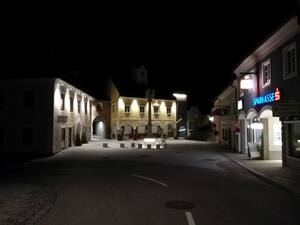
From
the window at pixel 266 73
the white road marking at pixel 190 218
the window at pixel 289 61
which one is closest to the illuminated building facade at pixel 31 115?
the window at pixel 266 73

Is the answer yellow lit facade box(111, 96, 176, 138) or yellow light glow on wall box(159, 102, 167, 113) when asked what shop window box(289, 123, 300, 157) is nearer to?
yellow lit facade box(111, 96, 176, 138)

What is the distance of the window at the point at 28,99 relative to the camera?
1059 inches

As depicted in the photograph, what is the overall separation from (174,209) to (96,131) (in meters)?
49.0

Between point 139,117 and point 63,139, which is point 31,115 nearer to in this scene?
point 63,139

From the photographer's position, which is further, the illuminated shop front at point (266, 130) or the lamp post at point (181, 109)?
the lamp post at point (181, 109)

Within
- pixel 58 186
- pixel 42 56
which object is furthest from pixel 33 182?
pixel 42 56

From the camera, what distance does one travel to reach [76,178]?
13.7 m

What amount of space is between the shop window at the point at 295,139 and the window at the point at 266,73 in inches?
151

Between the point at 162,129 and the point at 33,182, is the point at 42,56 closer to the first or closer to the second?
the point at 33,182

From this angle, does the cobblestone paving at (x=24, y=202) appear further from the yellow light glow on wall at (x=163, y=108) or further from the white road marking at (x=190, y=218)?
the yellow light glow on wall at (x=163, y=108)

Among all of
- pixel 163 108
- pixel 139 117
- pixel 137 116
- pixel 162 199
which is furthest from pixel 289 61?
pixel 163 108

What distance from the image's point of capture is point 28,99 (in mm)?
27016

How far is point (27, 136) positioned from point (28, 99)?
321cm

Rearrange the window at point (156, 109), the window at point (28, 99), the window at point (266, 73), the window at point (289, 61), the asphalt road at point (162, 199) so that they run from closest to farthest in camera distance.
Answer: the asphalt road at point (162, 199), the window at point (289, 61), the window at point (266, 73), the window at point (28, 99), the window at point (156, 109)
